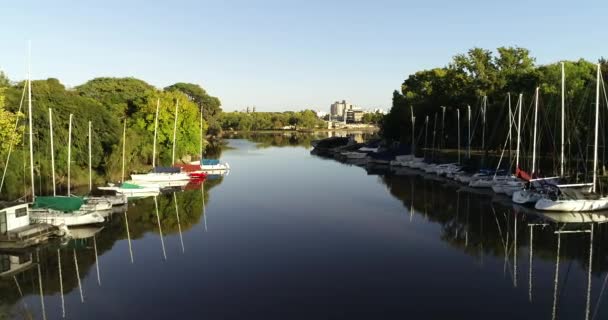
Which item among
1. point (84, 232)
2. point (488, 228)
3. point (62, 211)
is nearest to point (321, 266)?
point (488, 228)

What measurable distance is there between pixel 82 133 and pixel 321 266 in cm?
Answer: 3196

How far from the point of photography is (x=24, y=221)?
26719mm

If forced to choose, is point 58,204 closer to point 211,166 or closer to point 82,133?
point 82,133

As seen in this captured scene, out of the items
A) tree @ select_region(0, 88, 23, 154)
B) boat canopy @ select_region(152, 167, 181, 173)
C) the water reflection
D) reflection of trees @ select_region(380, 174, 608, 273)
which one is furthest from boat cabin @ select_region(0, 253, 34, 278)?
boat canopy @ select_region(152, 167, 181, 173)

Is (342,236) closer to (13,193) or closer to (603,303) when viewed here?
(603,303)

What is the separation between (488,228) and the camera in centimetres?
3072

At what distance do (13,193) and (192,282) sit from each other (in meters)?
21.0

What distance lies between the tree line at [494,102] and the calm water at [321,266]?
1808 centimetres

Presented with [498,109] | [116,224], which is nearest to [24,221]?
[116,224]

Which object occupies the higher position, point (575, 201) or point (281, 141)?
point (281, 141)

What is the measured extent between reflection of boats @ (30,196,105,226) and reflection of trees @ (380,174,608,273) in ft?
72.8

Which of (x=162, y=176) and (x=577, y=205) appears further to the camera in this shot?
(x=162, y=176)

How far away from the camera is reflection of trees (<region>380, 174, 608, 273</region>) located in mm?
25031

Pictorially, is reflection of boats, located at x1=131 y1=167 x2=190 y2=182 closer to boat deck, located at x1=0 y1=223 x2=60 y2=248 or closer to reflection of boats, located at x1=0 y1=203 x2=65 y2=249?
reflection of boats, located at x1=0 y1=203 x2=65 y2=249
